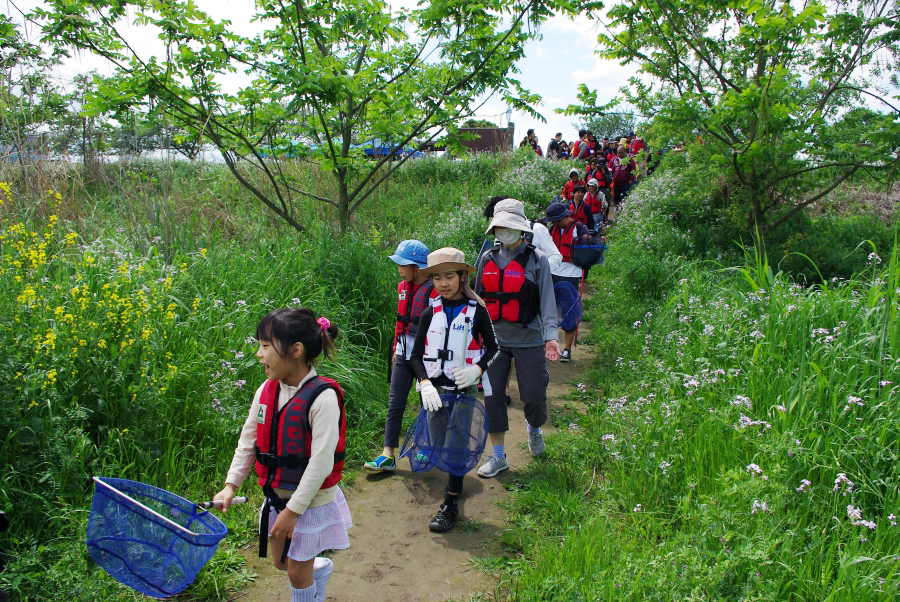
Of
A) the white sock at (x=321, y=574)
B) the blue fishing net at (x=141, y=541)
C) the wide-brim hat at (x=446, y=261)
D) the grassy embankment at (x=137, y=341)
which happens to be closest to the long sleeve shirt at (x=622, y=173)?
the grassy embankment at (x=137, y=341)

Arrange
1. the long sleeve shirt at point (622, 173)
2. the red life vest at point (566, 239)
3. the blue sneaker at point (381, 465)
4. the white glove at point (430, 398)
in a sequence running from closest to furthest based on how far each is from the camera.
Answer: the white glove at point (430, 398) < the blue sneaker at point (381, 465) < the red life vest at point (566, 239) < the long sleeve shirt at point (622, 173)

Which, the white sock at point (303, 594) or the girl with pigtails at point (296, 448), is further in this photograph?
the white sock at point (303, 594)

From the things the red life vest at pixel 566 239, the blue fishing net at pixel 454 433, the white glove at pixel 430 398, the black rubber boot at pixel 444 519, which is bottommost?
the black rubber boot at pixel 444 519

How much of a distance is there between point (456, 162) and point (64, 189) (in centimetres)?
1199

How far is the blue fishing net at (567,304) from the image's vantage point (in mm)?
6699

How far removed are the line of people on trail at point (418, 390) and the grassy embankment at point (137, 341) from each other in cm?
70

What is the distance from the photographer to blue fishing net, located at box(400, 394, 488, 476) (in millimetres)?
3863

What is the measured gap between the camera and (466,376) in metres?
3.79

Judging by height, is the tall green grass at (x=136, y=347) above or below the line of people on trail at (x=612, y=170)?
below

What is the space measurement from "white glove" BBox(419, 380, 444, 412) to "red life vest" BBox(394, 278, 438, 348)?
0.83 metres

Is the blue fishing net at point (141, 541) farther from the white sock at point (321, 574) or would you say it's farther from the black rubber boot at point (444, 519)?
the black rubber boot at point (444, 519)

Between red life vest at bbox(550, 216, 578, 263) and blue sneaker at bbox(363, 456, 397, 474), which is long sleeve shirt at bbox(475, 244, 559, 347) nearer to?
blue sneaker at bbox(363, 456, 397, 474)

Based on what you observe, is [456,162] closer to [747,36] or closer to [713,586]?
[747,36]

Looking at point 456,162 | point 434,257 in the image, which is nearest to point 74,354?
point 434,257
